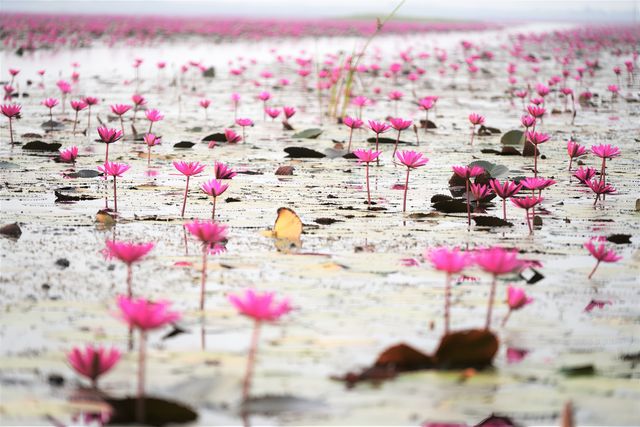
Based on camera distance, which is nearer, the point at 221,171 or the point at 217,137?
the point at 221,171

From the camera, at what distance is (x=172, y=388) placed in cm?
144

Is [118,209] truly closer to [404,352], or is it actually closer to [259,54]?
[404,352]

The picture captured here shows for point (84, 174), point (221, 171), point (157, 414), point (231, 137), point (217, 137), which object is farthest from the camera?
point (217, 137)

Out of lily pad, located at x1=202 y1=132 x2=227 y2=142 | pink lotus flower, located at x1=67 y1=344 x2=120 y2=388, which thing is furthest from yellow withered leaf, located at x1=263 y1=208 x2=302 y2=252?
lily pad, located at x1=202 y1=132 x2=227 y2=142

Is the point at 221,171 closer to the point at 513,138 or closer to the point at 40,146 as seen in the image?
the point at 40,146

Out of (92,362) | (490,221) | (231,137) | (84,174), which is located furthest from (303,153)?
(92,362)

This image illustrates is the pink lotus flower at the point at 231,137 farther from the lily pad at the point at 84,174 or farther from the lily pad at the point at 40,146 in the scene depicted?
the lily pad at the point at 84,174

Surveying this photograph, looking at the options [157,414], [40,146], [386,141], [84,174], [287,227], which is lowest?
[157,414]

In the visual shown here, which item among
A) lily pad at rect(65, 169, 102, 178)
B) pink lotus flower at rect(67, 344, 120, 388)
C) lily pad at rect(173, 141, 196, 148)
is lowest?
pink lotus flower at rect(67, 344, 120, 388)

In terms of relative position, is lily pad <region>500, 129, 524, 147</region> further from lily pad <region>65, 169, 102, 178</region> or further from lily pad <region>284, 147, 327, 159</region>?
lily pad <region>65, 169, 102, 178</region>

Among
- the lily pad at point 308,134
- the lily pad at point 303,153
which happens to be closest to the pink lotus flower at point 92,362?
the lily pad at point 303,153

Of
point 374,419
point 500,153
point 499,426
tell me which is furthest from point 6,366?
point 500,153

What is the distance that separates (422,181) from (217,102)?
15.1ft

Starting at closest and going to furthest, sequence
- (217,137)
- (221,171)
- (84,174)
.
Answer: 1. (221,171)
2. (84,174)
3. (217,137)
